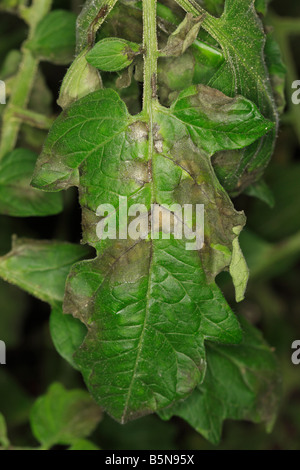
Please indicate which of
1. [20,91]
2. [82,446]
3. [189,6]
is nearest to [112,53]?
[189,6]

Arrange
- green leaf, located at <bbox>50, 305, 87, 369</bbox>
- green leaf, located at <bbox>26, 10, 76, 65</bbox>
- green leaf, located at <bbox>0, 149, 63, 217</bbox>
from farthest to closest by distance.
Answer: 1. green leaf, located at <bbox>26, 10, 76, 65</bbox>
2. green leaf, located at <bbox>0, 149, 63, 217</bbox>
3. green leaf, located at <bbox>50, 305, 87, 369</bbox>

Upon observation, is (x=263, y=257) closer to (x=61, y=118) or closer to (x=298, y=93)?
(x=298, y=93)

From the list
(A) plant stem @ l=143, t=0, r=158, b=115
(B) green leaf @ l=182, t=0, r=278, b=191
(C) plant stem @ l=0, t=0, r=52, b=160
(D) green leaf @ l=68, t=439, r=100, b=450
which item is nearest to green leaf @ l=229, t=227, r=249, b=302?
(B) green leaf @ l=182, t=0, r=278, b=191

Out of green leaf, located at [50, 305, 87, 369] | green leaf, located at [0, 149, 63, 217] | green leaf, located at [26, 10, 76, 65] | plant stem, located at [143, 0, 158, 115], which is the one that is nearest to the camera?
plant stem, located at [143, 0, 158, 115]

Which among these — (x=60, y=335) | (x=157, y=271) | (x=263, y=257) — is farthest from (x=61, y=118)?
(x=263, y=257)

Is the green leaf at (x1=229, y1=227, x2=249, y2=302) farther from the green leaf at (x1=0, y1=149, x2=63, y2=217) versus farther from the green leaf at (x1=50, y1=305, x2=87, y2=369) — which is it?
the green leaf at (x1=0, y1=149, x2=63, y2=217)

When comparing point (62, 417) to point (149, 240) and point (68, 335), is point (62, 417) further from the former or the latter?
point (149, 240)
